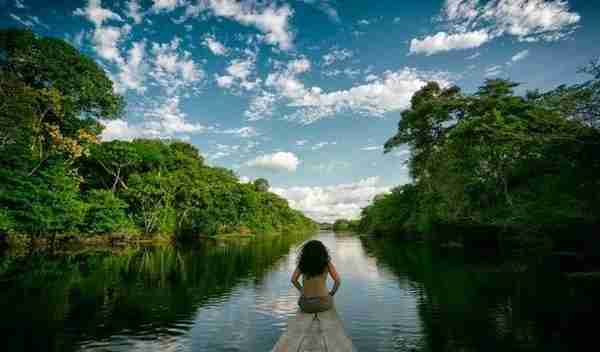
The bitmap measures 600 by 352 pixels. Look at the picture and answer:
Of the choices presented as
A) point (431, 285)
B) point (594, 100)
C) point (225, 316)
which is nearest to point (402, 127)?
point (594, 100)

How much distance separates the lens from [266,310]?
12.1 metres

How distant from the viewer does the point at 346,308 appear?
12523 mm

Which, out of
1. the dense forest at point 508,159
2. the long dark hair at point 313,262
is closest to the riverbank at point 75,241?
the long dark hair at point 313,262

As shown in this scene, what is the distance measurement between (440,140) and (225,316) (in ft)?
128

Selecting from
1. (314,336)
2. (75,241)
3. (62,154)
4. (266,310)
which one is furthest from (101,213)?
(314,336)

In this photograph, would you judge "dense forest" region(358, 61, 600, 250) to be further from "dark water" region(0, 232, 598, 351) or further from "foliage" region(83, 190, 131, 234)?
"foliage" region(83, 190, 131, 234)

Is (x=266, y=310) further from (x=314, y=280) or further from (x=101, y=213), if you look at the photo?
(x=101, y=213)

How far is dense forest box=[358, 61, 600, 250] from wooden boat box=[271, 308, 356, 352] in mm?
15247

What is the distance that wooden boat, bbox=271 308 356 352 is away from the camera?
5336 mm

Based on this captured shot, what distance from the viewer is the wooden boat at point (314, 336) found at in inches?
210

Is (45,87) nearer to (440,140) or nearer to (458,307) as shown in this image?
(458,307)

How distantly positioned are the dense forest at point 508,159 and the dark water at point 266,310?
170 inches

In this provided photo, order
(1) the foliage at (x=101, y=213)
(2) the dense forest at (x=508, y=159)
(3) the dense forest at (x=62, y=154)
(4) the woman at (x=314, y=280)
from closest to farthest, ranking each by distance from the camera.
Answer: (4) the woman at (x=314, y=280) → (2) the dense forest at (x=508, y=159) → (3) the dense forest at (x=62, y=154) → (1) the foliage at (x=101, y=213)

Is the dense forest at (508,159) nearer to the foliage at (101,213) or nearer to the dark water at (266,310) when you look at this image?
the dark water at (266,310)
